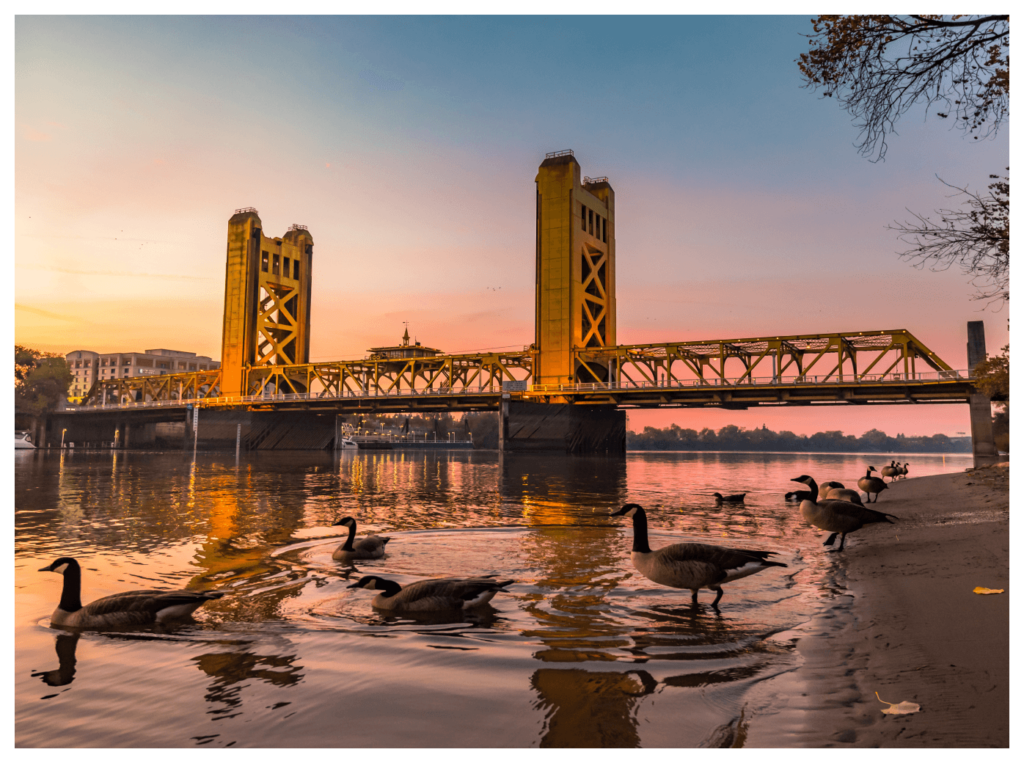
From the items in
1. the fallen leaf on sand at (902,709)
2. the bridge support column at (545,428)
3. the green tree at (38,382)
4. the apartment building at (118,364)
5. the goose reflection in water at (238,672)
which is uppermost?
the apartment building at (118,364)

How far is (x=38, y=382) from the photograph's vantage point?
102 m

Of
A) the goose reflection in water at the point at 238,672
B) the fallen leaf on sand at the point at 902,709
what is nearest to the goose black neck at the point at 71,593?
the goose reflection in water at the point at 238,672

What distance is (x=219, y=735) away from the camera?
3898mm

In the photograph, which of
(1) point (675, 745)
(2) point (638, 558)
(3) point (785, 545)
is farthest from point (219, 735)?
(3) point (785, 545)

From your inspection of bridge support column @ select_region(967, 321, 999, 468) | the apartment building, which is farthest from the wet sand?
the apartment building

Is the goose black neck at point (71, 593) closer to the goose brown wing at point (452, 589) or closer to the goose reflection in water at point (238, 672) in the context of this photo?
the goose reflection in water at point (238, 672)

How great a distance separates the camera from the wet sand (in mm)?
3611

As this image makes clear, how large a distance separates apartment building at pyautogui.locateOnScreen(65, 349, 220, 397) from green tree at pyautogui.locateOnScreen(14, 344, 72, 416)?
80.6 meters

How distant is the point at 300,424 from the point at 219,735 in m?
95.3

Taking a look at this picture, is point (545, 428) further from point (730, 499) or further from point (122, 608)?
point (122, 608)

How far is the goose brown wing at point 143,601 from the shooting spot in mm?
6531

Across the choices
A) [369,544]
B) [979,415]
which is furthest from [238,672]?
[979,415]

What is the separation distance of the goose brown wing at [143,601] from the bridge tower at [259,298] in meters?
96.5

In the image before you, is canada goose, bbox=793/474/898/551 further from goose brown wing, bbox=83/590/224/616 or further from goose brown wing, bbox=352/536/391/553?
goose brown wing, bbox=83/590/224/616
